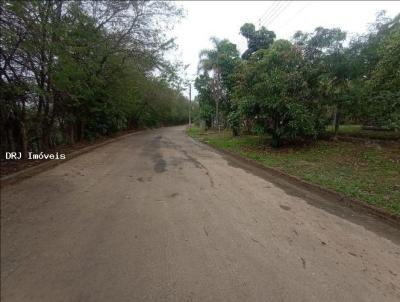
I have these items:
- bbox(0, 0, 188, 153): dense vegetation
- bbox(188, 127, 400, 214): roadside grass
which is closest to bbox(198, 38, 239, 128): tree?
bbox(0, 0, 188, 153): dense vegetation

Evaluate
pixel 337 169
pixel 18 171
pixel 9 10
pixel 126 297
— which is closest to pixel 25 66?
pixel 9 10

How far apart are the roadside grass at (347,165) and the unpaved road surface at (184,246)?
99 cm

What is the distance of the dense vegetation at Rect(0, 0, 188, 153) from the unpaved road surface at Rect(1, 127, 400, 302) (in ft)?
9.25

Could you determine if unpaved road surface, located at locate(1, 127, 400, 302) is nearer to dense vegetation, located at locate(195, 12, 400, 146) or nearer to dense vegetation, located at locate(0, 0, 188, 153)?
dense vegetation, located at locate(0, 0, 188, 153)

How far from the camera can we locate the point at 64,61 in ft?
23.3

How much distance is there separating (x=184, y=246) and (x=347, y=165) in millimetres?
7313

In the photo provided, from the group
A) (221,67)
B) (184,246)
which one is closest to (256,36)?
(221,67)

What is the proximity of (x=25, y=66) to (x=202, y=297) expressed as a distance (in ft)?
22.8

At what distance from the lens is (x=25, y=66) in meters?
6.76

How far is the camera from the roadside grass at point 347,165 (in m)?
5.92

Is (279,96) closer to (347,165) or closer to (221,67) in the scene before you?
(347,165)

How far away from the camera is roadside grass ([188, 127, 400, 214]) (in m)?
Result: 5.92

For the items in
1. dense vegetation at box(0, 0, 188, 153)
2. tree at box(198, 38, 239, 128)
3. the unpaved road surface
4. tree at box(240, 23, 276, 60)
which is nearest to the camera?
the unpaved road surface

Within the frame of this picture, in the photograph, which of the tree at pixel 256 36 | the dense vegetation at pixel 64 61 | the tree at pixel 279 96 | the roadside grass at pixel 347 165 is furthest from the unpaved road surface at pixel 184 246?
the tree at pixel 256 36
